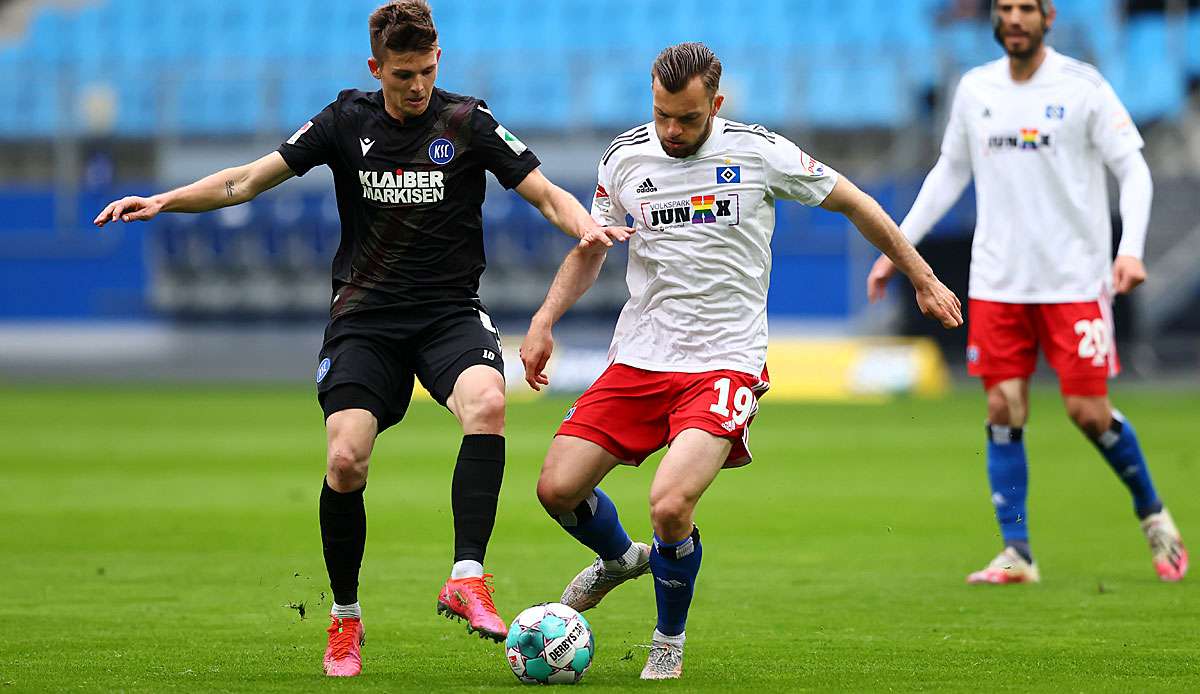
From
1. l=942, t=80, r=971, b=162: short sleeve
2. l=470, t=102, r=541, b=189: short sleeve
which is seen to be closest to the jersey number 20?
l=942, t=80, r=971, b=162: short sleeve

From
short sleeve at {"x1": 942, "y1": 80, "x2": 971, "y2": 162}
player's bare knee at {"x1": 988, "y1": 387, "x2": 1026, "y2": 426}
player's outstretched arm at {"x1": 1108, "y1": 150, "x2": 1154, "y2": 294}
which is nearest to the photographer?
player's outstretched arm at {"x1": 1108, "y1": 150, "x2": 1154, "y2": 294}

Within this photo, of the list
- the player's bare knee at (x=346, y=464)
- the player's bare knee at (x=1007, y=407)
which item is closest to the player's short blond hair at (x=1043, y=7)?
the player's bare knee at (x=1007, y=407)

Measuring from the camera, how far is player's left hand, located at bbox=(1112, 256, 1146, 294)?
7.21 m

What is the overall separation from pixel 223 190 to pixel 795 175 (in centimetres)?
197

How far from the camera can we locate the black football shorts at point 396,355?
5766 mm

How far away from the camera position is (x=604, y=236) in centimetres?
554

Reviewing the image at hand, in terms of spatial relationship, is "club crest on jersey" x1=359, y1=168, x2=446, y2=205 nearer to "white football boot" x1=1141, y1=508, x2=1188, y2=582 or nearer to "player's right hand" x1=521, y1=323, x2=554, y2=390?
"player's right hand" x1=521, y1=323, x2=554, y2=390

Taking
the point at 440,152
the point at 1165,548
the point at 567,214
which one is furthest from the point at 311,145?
the point at 1165,548

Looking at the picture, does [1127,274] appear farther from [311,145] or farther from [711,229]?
[311,145]

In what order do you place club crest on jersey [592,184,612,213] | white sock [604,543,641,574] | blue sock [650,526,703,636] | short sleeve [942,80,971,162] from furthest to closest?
short sleeve [942,80,971,162] < white sock [604,543,641,574] < club crest on jersey [592,184,612,213] < blue sock [650,526,703,636]

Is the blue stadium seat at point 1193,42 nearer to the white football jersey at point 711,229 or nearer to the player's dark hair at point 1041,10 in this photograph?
the player's dark hair at point 1041,10

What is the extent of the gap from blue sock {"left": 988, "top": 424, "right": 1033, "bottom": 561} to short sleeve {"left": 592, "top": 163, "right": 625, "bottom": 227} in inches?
112

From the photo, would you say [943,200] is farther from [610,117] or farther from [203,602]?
[610,117]

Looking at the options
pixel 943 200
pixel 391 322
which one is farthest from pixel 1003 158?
pixel 391 322
